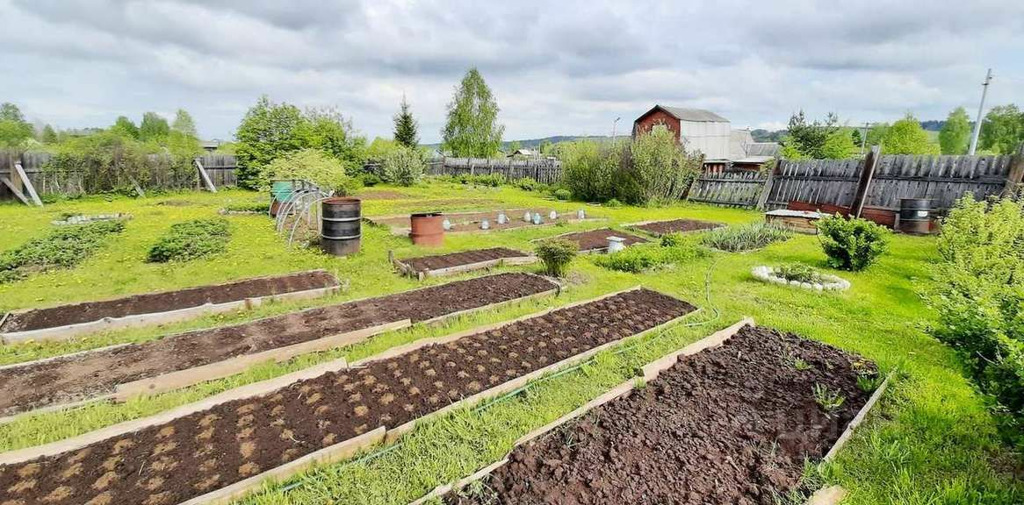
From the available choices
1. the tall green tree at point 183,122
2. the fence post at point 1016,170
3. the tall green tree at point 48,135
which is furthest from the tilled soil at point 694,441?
the tall green tree at point 183,122

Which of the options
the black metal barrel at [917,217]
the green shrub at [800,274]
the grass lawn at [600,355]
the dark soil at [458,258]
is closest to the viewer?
the grass lawn at [600,355]

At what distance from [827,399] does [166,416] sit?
4.87m

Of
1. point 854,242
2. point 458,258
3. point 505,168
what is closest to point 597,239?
point 458,258

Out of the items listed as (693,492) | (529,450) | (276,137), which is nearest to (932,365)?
(693,492)

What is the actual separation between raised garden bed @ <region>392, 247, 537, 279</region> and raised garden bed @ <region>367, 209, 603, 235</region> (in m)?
2.51

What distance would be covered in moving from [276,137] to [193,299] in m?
16.7

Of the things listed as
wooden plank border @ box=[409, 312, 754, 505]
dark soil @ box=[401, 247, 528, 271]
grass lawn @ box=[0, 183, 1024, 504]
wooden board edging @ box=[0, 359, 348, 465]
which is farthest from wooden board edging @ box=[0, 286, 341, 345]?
wooden plank border @ box=[409, 312, 754, 505]

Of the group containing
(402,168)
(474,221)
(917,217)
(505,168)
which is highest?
(505,168)

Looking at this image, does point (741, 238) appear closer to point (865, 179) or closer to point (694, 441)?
point (865, 179)

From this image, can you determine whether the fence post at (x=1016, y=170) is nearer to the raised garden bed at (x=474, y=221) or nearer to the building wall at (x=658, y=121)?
the raised garden bed at (x=474, y=221)

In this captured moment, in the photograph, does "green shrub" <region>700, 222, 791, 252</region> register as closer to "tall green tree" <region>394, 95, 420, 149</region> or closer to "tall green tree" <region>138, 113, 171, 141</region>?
"tall green tree" <region>394, 95, 420, 149</region>

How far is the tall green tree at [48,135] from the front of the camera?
41338 mm

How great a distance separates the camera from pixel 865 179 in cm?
1259

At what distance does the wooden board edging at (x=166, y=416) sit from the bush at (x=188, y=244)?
544 cm
